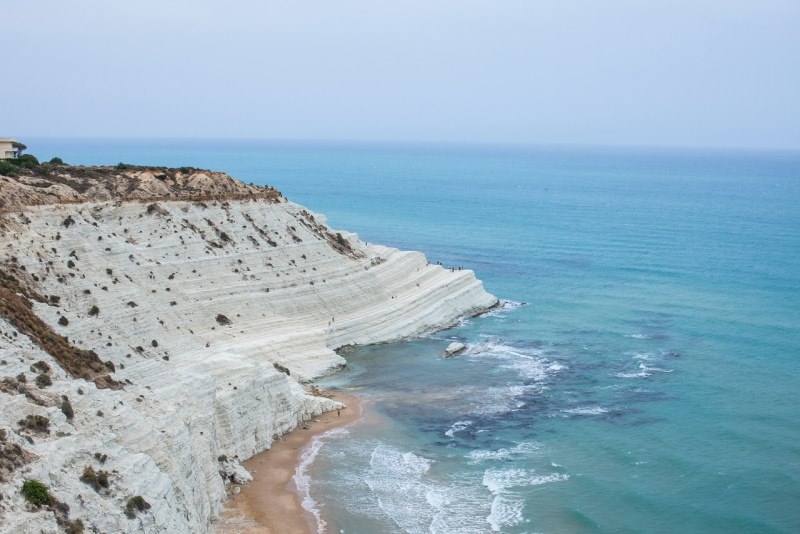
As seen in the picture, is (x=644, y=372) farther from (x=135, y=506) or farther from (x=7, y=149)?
(x=7, y=149)

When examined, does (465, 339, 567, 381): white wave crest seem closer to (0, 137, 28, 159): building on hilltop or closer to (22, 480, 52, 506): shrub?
(22, 480, 52, 506): shrub

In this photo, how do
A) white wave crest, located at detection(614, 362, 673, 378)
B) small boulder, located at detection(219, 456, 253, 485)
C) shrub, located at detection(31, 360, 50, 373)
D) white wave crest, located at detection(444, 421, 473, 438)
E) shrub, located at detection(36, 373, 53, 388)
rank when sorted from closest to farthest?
1. shrub, located at detection(36, 373, 53, 388)
2. shrub, located at detection(31, 360, 50, 373)
3. small boulder, located at detection(219, 456, 253, 485)
4. white wave crest, located at detection(444, 421, 473, 438)
5. white wave crest, located at detection(614, 362, 673, 378)

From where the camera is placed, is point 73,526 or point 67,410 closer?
point 73,526

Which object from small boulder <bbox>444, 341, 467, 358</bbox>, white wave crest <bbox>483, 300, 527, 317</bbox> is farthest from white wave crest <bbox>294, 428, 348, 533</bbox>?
white wave crest <bbox>483, 300, 527, 317</bbox>

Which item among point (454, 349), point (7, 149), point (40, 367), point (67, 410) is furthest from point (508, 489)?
point (7, 149)

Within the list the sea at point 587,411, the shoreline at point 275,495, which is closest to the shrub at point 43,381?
the shoreline at point 275,495

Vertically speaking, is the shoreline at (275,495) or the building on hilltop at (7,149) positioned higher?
the building on hilltop at (7,149)

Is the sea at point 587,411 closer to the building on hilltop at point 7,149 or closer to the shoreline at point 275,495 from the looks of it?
the shoreline at point 275,495
